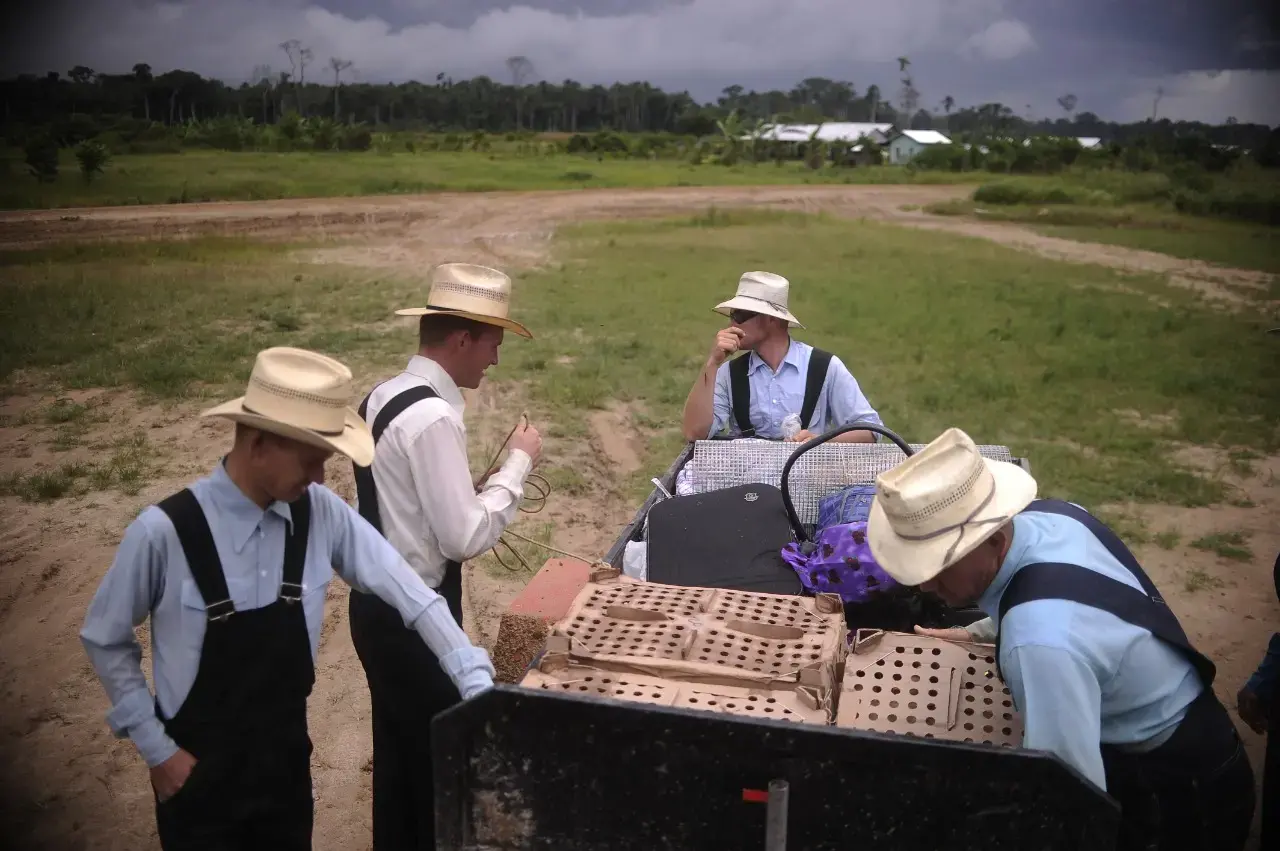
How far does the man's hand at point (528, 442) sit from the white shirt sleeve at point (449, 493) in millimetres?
307

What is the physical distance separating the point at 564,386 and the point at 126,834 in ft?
23.2

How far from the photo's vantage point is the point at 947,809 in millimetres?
2041

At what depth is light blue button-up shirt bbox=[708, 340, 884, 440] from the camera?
16.3ft

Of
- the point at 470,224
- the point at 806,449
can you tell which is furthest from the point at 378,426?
the point at 470,224

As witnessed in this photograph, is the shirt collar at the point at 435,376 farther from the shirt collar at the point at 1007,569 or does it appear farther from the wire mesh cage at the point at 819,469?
the shirt collar at the point at 1007,569

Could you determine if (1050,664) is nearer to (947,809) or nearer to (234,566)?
(947,809)

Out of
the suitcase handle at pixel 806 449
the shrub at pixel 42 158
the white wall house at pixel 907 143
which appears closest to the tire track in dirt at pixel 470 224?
the shrub at pixel 42 158

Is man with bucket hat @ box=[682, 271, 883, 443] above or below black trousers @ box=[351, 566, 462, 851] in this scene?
above

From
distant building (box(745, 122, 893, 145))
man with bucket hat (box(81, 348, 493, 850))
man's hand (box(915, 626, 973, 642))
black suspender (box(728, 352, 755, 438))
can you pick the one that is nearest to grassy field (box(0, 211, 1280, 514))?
black suspender (box(728, 352, 755, 438))

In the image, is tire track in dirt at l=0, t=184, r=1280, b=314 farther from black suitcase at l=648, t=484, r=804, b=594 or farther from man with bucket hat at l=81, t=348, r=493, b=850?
man with bucket hat at l=81, t=348, r=493, b=850

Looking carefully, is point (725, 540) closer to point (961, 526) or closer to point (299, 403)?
point (961, 526)

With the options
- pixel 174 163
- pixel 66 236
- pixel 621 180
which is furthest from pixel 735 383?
pixel 621 180

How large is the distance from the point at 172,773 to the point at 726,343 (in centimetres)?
294

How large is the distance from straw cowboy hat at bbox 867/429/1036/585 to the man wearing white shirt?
1.22m
